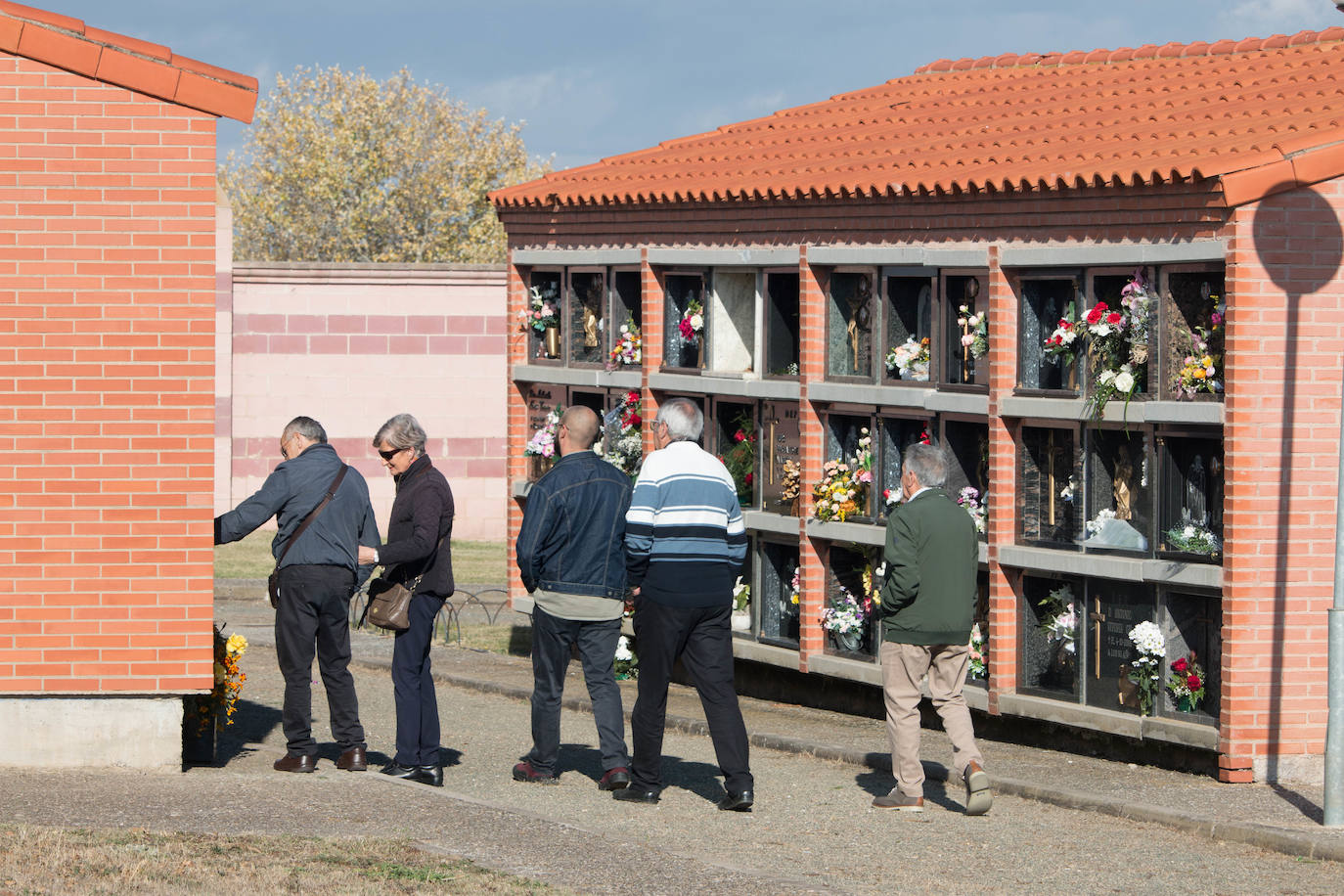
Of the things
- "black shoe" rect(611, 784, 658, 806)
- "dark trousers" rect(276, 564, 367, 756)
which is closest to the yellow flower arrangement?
"dark trousers" rect(276, 564, 367, 756)

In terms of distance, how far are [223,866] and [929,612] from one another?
3.52 metres

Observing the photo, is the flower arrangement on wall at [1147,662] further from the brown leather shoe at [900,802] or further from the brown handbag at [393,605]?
the brown handbag at [393,605]

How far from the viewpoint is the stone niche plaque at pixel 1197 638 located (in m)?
10.5

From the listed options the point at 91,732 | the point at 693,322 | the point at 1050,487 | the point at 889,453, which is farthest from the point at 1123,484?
the point at 91,732

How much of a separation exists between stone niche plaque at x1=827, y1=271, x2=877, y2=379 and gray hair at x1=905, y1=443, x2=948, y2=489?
3555mm

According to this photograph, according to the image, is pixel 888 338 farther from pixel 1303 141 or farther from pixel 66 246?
pixel 66 246

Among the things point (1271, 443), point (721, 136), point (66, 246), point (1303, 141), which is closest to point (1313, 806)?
point (1271, 443)

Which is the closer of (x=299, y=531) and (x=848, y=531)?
(x=299, y=531)

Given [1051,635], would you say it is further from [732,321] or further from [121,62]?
[121,62]

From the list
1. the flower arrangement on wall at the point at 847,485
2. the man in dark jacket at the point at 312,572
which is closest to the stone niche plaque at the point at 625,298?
the flower arrangement on wall at the point at 847,485

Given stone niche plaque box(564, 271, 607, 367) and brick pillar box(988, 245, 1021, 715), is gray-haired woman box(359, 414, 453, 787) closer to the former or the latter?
brick pillar box(988, 245, 1021, 715)

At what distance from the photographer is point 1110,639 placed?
1112cm

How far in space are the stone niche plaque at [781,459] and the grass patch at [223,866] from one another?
580 cm

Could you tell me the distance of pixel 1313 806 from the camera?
31.4ft
